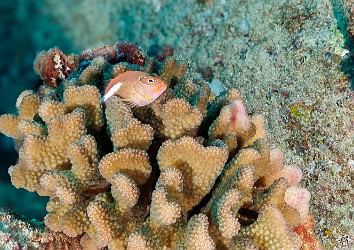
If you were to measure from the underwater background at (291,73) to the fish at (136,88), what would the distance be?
125 centimetres

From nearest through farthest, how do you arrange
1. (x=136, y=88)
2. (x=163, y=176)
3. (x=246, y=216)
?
(x=163, y=176), (x=246, y=216), (x=136, y=88)

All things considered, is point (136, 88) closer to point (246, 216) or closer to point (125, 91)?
point (125, 91)

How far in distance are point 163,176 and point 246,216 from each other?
64 centimetres

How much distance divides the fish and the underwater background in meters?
1.25

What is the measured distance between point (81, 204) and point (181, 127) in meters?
0.79

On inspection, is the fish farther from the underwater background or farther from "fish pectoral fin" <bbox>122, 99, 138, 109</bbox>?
the underwater background

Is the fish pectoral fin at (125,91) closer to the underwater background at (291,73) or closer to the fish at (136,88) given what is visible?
the fish at (136,88)

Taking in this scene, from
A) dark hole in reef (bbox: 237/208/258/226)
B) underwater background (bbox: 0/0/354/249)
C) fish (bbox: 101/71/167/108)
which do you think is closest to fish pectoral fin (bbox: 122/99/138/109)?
fish (bbox: 101/71/167/108)

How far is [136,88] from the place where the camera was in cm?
241

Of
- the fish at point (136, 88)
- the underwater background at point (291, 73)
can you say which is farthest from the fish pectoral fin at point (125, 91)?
the underwater background at point (291, 73)

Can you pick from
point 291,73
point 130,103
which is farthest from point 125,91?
point 291,73

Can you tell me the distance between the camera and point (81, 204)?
2.22 metres

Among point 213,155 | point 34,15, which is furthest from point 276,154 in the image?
point 34,15

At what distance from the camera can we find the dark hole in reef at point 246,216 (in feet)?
7.29
